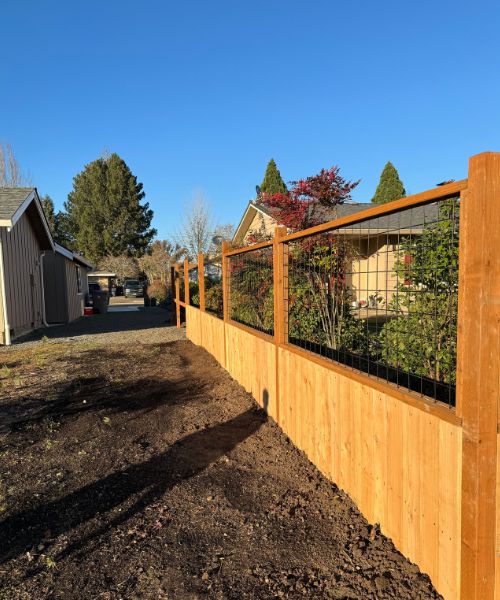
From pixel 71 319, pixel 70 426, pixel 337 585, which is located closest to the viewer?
pixel 337 585

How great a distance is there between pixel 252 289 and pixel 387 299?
351cm

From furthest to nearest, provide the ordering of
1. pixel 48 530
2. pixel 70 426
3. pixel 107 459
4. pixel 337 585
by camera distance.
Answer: pixel 70 426, pixel 107 459, pixel 48 530, pixel 337 585

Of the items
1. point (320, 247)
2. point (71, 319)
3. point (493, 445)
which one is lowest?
point (71, 319)

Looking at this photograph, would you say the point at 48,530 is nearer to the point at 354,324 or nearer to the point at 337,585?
the point at 337,585

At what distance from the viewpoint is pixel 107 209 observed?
45.1m

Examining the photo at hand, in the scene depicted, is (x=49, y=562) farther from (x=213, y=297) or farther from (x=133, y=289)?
(x=133, y=289)

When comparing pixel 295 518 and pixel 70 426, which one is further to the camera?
pixel 70 426

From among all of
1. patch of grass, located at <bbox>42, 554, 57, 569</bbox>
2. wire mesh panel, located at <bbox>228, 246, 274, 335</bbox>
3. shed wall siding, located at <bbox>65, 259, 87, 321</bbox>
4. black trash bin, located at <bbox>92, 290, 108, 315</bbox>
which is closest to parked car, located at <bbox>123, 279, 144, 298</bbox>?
black trash bin, located at <bbox>92, 290, 108, 315</bbox>

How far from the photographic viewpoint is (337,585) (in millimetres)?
2047

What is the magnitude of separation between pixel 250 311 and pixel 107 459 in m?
3.27

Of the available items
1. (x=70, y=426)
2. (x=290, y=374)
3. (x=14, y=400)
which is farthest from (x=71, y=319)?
(x=290, y=374)

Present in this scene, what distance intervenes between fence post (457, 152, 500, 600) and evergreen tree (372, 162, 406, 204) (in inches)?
1178

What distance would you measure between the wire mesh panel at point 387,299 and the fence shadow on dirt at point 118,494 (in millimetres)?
1326

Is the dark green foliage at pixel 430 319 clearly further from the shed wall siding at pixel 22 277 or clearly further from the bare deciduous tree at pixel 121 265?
the bare deciduous tree at pixel 121 265
